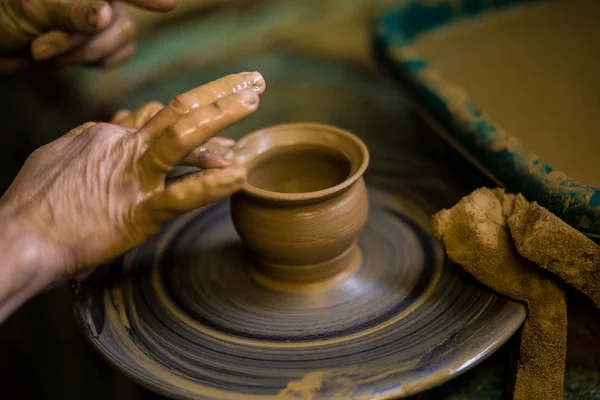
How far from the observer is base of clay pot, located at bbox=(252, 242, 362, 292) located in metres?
1.48

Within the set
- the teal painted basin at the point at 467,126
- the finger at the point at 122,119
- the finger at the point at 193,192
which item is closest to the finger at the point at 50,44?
the finger at the point at 122,119

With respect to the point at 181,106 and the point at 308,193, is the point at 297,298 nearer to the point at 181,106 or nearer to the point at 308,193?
the point at 308,193

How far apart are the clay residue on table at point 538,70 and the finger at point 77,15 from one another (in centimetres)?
128

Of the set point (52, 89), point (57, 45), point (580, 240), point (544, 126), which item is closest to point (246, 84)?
point (580, 240)

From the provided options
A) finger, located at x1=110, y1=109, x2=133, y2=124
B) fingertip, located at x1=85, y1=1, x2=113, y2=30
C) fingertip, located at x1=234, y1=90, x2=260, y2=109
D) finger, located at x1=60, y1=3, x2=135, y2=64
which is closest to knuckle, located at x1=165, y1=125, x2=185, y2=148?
fingertip, located at x1=234, y1=90, x2=260, y2=109

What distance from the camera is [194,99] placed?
3.86 feet

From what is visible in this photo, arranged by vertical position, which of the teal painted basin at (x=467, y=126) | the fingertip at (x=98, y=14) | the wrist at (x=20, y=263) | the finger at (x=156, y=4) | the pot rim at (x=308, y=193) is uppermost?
the fingertip at (x=98, y=14)

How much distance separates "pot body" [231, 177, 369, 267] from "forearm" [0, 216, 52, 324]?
0.46 metres

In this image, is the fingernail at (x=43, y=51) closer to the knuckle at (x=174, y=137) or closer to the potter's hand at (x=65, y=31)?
the potter's hand at (x=65, y=31)

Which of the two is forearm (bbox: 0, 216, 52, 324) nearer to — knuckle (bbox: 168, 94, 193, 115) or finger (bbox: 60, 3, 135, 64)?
knuckle (bbox: 168, 94, 193, 115)

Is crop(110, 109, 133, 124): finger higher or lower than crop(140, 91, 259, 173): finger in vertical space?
lower

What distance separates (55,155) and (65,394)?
153 cm

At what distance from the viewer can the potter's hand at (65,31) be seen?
1.67 meters

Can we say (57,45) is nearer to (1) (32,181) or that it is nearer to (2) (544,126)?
(1) (32,181)
